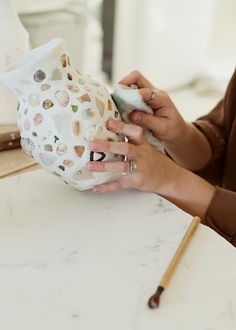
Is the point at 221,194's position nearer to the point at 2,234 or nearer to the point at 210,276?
the point at 210,276

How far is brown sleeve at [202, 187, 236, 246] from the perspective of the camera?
70 cm

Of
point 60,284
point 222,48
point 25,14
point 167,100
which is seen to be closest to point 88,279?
point 60,284

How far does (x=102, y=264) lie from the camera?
552 mm

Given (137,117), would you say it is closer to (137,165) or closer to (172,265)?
(137,165)

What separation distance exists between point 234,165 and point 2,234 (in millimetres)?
516

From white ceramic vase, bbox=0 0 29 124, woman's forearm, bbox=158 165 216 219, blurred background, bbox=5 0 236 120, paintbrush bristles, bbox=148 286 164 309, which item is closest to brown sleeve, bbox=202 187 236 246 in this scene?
woman's forearm, bbox=158 165 216 219

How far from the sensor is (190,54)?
2.91 meters

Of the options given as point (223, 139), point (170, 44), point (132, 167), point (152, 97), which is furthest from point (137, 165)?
point (170, 44)

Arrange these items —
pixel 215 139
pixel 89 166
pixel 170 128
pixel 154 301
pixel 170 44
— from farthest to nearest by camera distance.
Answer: pixel 170 44, pixel 215 139, pixel 170 128, pixel 89 166, pixel 154 301

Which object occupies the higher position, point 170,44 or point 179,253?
point 179,253

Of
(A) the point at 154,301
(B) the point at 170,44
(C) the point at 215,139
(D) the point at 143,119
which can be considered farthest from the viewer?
(B) the point at 170,44

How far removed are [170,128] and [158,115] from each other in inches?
1.5

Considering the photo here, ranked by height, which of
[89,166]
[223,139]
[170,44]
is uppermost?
[89,166]

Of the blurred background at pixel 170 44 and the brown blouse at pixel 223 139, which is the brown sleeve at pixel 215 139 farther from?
the blurred background at pixel 170 44
